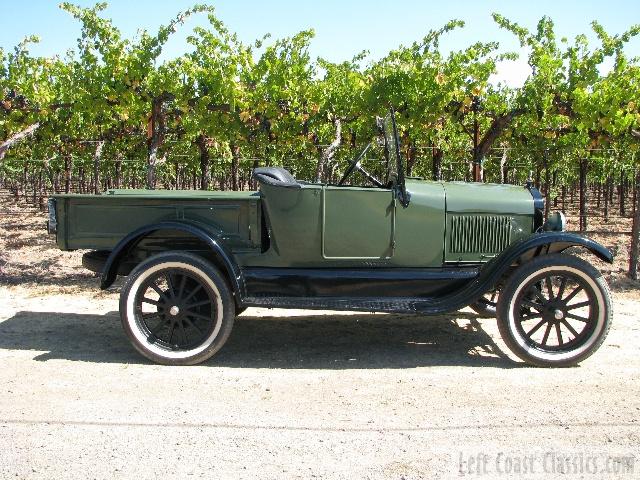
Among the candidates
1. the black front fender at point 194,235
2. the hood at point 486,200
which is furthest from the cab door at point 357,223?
the black front fender at point 194,235

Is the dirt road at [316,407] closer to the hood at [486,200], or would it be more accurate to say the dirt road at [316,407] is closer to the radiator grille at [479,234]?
the radiator grille at [479,234]

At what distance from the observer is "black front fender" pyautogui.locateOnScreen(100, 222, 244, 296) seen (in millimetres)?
4480

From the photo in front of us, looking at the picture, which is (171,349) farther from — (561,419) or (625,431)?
(625,431)

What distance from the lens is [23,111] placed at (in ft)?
34.7

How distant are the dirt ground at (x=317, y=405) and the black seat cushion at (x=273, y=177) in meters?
1.27

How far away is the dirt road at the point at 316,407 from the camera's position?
3053mm

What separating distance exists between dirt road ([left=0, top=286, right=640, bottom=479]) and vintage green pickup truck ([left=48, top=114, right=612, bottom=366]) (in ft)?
1.01

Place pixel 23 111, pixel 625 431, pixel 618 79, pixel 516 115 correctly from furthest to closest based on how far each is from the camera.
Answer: pixel 23 111 → pixel 516 115 → pixel 618 79 → pixel 625 431

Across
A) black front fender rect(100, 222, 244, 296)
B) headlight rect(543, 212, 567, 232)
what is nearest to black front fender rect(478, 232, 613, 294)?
headlight rect(543, 212, 567, 232)

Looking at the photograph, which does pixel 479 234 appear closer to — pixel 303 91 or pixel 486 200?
pixel 486 200

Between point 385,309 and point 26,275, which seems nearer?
point 385,309

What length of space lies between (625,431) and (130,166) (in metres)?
18.9

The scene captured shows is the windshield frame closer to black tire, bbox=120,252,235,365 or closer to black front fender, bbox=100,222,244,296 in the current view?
black front fender, bbox=100,222,244,296

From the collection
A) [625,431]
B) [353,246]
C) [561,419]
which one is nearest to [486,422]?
[561,419]
